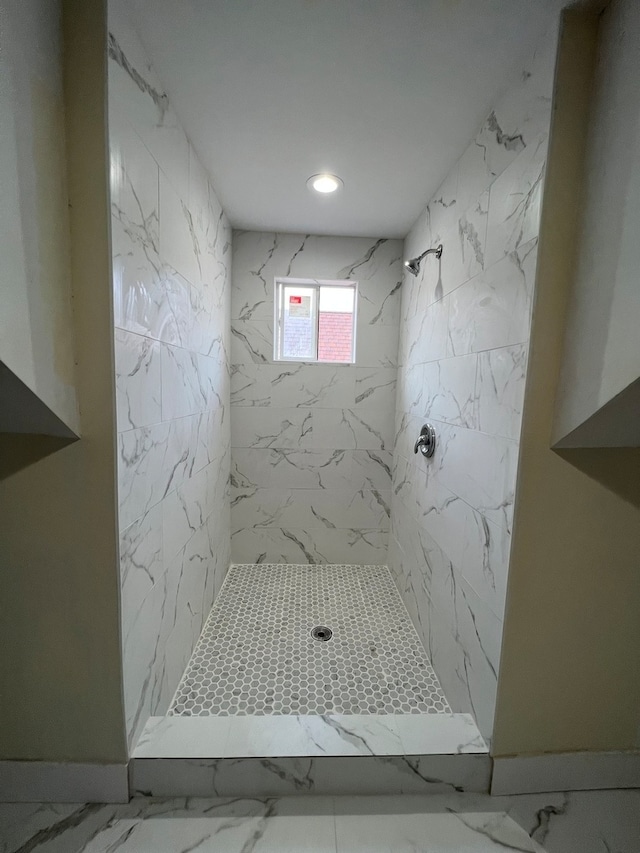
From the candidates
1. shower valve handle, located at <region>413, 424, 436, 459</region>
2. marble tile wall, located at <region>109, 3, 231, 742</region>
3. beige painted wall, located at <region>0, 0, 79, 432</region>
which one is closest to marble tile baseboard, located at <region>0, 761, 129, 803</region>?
marble tile wall, located at <region>109, 3, 231, 742</region>

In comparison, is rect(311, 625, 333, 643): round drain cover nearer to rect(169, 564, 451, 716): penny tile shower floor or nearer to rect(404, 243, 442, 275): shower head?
rect(169, 564, 451, 716): penny tile shower floor

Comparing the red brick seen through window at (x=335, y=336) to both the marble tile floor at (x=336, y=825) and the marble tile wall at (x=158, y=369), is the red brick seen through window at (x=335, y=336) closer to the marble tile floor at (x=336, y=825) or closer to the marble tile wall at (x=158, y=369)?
the marble tile wall at (x=158, y=369)

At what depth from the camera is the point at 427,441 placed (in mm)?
1585

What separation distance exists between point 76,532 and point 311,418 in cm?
148

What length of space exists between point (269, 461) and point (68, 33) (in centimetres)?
186

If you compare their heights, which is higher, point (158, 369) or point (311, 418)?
point (158, 369)

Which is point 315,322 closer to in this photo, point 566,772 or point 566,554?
point 566,554

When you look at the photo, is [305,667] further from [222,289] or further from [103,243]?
[222,289]

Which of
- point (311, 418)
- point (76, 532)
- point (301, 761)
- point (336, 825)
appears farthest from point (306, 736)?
point (311, 418)

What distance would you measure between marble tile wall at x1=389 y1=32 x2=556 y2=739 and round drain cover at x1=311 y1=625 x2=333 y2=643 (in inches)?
18.1

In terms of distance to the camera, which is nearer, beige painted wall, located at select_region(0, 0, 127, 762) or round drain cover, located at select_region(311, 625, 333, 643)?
beige painted wall, located at select_region(0, 0, 127, 762)

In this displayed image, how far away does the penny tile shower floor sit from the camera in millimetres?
1273

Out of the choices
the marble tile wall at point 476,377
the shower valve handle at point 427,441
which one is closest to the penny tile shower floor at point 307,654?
the marble tile wall at point 476,377

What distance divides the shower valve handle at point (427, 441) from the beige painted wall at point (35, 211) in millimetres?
1369
